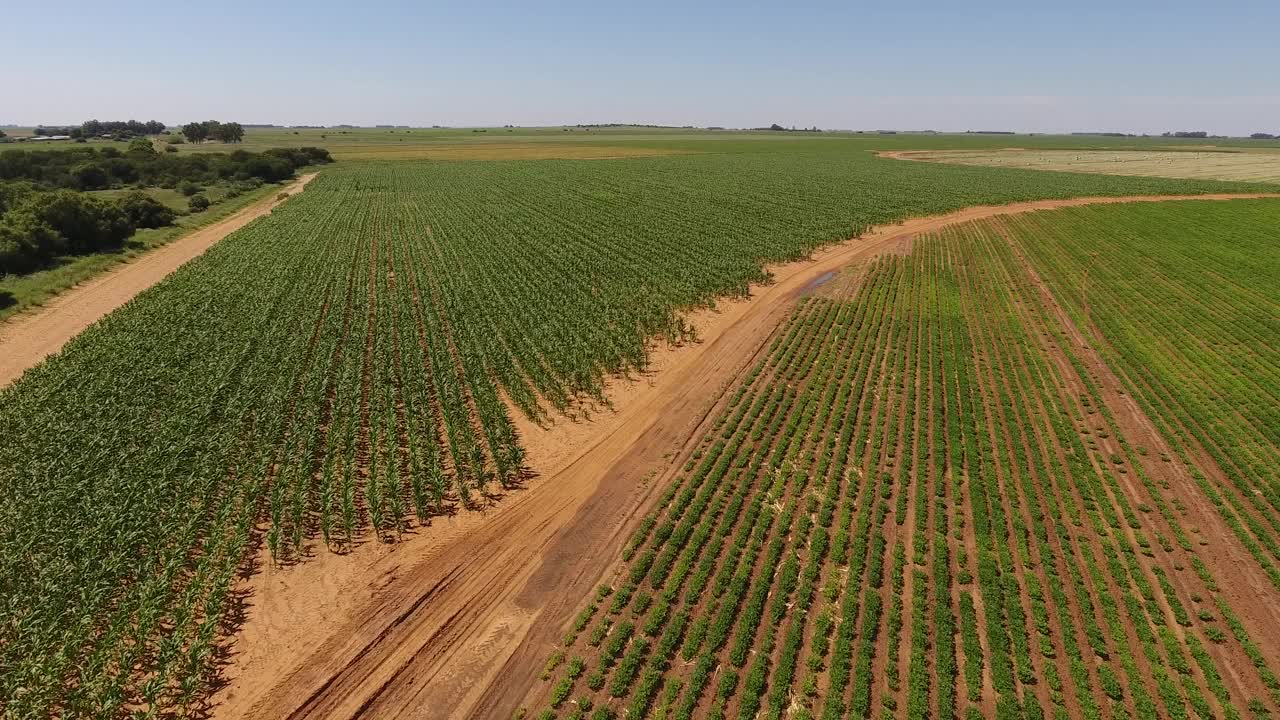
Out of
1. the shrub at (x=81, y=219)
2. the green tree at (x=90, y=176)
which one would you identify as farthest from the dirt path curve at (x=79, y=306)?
the green tree at (x=90, y=176)

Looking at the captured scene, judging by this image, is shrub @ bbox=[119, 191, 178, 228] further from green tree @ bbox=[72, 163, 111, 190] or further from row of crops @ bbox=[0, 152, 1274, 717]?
green tree @ bbox=[72, 163, 111, 190]

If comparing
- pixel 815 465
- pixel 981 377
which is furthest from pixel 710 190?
pixel 815 465

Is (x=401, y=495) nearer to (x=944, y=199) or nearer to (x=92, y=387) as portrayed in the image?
(x=92, y=387)

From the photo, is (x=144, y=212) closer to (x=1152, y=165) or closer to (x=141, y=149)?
(x=141, y=149)

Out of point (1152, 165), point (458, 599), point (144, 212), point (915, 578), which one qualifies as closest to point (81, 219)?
point (144, 212)

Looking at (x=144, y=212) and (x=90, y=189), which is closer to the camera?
(x=144, y=212)

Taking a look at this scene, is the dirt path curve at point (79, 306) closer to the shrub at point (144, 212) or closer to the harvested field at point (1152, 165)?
the shrub at point (144, 212)
